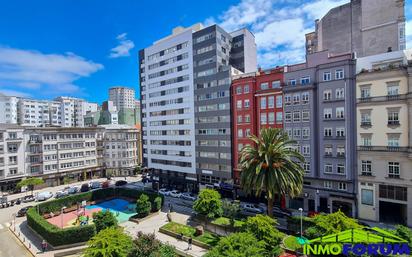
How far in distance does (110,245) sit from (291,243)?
21716 mm

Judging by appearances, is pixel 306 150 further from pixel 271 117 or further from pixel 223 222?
pixel 223 222

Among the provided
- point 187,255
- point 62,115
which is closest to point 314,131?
point 187,255

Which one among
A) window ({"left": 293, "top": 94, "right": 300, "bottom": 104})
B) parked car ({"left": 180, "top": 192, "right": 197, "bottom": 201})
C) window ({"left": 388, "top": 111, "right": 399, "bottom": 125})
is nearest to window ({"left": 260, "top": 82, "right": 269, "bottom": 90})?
window ({"left": 293, "top": 94, "right": 300, "bottom": 104})

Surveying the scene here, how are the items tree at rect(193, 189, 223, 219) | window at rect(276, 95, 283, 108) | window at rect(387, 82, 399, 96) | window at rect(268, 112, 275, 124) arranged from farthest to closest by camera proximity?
window at rect(268, 112, 275, 124)
window at rect(276, 95, 283, 108)
tree at rect(193, 189, 223, 219)
window at rect(387, 82, 399, 96)

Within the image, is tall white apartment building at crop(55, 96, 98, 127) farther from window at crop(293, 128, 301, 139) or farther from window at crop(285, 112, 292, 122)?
window at crop(293, 128, 301, 139)

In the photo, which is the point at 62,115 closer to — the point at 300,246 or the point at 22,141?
the point at 22,141

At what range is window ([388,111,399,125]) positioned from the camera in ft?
120

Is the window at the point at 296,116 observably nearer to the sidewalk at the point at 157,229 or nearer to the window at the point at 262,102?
the window at the point at 262,102

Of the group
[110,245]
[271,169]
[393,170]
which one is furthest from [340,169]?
[110,245]

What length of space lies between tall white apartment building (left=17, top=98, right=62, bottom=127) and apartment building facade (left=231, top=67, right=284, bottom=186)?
5276 inches

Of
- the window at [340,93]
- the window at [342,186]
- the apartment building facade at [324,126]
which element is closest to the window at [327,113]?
the apartment building facade at [324,126]

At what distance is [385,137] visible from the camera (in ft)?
123

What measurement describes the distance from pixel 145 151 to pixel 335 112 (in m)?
59.3

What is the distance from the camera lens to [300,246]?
2759 cm
